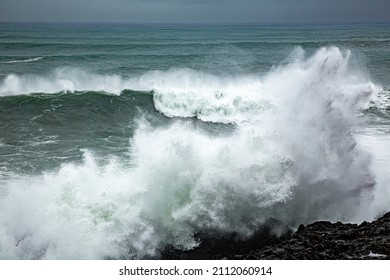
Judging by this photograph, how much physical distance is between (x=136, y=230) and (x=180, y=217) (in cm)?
70

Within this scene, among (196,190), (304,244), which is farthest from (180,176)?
(304,244)

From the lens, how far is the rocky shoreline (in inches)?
178

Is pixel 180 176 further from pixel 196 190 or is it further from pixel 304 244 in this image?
pixel 304 244

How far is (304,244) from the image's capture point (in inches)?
192

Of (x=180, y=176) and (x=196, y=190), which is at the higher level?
(x=180, y=176)

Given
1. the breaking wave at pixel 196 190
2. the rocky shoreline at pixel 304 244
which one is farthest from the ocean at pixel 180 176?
the rocky shoreline at pixel 304 244

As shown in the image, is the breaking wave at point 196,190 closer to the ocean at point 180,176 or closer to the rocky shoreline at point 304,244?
the ocean at point 180,176

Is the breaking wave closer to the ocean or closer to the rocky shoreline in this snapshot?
the ocean

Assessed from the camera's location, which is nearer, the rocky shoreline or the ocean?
the rocky shoreline

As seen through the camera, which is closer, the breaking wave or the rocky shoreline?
the rocky shoreline

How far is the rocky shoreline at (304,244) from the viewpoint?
4.52 m

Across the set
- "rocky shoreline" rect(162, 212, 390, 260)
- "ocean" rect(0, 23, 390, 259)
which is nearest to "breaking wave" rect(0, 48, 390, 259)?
"ocean" rect(0, 23, 390, 259)

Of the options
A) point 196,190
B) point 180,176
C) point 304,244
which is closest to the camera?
point 304,244
